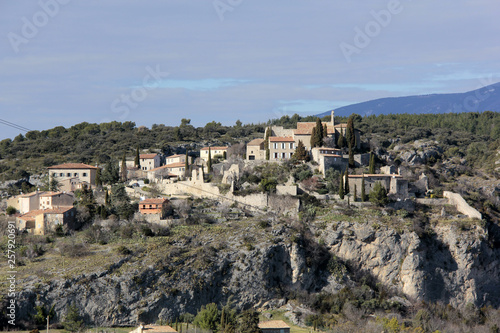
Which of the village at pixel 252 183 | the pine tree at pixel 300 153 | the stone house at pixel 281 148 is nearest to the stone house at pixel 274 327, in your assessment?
the village at pixel 252 183

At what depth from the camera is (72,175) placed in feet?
232

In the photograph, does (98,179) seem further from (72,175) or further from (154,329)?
(154,329)

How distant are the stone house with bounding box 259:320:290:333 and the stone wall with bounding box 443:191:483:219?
23.3 m

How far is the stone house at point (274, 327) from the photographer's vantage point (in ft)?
159

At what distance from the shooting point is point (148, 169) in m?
76.4

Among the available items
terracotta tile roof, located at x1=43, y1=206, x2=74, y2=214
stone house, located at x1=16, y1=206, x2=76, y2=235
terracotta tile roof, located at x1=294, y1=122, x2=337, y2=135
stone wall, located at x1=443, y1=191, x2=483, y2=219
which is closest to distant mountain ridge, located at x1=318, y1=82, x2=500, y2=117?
terracotta tile roof, located at x1=294, y1=122, x2=337, y2=135

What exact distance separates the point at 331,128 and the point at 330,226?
16630mm

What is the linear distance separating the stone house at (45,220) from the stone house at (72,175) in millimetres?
10521

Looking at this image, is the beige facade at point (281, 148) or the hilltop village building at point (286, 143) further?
the hilltop village building at point (286, 143)

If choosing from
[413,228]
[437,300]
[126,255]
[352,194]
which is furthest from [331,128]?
[126,255]

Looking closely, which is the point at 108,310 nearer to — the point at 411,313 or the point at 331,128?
the point at 411,313

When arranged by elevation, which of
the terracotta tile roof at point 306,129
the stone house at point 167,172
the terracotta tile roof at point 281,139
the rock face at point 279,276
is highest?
the terracotta tile roof at point 306,129

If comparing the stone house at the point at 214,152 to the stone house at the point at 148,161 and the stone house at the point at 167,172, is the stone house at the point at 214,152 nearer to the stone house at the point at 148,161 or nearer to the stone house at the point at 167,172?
the stone house at the point at 148,161

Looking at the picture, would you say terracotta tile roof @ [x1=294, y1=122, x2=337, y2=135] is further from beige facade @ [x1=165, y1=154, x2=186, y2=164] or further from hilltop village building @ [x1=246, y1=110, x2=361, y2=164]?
beige facade @ [x1=165, y1=154, x2=186, y2=164]
